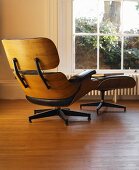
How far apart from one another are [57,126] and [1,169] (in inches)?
47.4

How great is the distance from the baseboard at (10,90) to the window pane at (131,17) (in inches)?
80.6

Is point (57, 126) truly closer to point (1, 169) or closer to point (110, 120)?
point (110, 120)

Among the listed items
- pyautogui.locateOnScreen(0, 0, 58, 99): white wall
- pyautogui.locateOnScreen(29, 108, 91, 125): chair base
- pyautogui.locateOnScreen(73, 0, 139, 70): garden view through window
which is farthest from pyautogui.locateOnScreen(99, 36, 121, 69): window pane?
pyautogui.locateOnScreen(29, 108, 91, 125): chair base

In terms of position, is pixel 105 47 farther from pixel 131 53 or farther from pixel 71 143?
pixel 71 143

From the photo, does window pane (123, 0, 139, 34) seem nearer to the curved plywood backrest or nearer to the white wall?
the white wall

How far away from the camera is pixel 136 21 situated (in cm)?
505

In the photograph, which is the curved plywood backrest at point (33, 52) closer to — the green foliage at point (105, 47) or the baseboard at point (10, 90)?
the baseboard at point (10, 90)

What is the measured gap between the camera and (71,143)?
8.81 ft

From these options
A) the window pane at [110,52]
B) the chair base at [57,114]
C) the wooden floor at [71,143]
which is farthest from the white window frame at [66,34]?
the chair base at [57,114]

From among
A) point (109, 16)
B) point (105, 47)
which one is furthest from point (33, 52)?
point (109, 16)

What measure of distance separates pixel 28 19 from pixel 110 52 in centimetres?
147

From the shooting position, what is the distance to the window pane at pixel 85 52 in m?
5.05

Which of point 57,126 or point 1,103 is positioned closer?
point 57,126

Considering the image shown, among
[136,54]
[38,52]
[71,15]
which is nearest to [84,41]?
[71,15]
